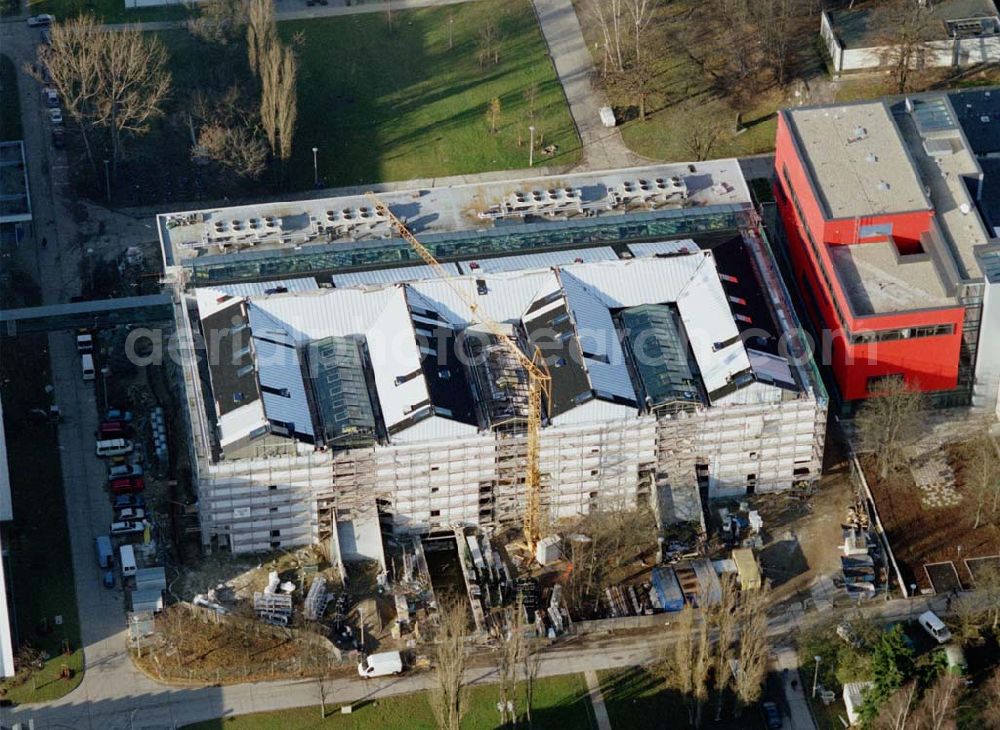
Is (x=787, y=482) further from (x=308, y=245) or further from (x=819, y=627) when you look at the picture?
(x=308, y=245)

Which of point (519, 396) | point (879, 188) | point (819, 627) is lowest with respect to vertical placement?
point (819, 627)

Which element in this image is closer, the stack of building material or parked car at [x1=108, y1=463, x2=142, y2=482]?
the stack of building material

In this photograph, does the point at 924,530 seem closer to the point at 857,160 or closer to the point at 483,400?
the point at 857,160

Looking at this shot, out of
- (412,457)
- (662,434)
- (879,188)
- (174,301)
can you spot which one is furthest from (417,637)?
(879,188)

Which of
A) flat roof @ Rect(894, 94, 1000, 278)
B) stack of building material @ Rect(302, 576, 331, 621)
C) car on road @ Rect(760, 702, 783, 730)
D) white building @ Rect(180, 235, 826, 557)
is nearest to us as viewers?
car on road @ Rect(760, 702, 783, 730)

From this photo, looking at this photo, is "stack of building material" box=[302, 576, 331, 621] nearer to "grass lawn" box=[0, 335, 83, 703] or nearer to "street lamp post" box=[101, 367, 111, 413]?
"grass lawn" box=[0, 335, 83, 703]

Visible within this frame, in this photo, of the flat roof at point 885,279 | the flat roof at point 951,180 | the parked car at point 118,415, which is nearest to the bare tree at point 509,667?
the parked car at point 118,415

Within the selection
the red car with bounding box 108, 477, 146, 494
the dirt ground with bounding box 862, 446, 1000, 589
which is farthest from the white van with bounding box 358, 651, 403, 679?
the dirt ground with bounding box 862, 446, 1000, 589
